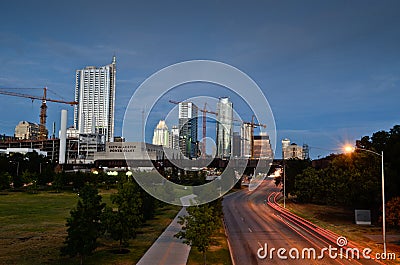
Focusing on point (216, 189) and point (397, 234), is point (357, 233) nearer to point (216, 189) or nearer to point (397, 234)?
point (397, 234)

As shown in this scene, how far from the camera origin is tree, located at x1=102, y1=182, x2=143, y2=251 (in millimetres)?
31875

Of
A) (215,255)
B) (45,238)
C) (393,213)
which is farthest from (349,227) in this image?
(45,238)

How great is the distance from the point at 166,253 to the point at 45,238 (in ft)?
44.4

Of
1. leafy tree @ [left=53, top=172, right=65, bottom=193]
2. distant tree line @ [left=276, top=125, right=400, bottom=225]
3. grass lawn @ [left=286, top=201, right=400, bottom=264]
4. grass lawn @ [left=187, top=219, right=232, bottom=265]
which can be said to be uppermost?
distant tree line @ [left=276, top=125, right=400, bottom=225]

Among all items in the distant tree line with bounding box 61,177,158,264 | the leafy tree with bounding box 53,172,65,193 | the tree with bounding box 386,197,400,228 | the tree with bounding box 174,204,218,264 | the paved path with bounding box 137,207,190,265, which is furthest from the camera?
the leafy tree with bounding box 53,172,65,193

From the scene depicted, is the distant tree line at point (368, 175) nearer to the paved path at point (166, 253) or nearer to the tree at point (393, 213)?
the tree at point (393, 213)

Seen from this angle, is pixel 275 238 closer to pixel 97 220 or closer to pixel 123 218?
pixel 123 218

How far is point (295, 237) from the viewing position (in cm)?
3997

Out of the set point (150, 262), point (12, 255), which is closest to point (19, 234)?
point (12, 255)

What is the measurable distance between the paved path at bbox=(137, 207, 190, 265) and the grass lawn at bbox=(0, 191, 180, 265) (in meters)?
0.75

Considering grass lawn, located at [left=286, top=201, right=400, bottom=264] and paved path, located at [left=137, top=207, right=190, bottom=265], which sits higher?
paved path, located at [left=137, top=207, right=190, bottom=265]

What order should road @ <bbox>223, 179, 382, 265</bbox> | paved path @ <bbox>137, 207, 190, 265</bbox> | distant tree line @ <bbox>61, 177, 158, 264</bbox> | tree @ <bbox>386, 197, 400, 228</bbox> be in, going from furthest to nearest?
tree @ <bbox>386, 197, 400, 228</bbox>, road @ <bbox>223, 179, 382, 265</bbox>, paved path @ <bbox>137, 207, 190, 265</bbox>, distant tree line @ <bbox>61, 177, 158, 264</bbox>

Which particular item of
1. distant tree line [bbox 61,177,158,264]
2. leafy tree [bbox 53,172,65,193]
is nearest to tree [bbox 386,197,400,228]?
distant tree line [bbox 61,177,158,264]

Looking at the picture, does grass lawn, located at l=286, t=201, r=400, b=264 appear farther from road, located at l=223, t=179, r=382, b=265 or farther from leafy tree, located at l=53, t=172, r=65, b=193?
leafy tree, located at l=53, t=172, r=65, b=193
